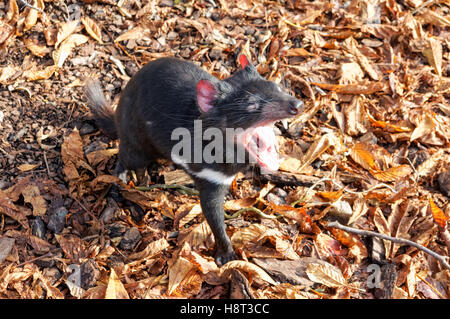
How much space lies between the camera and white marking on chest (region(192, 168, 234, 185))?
263cm

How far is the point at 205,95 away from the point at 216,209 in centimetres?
77

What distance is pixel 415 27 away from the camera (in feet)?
13.2

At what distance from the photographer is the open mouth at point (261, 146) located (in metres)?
2.45

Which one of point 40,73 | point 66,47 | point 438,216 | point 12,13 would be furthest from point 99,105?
point 438,216

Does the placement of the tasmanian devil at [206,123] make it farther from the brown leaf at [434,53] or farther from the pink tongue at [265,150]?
the brown leaf at [434,53]

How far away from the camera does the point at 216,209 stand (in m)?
2.71

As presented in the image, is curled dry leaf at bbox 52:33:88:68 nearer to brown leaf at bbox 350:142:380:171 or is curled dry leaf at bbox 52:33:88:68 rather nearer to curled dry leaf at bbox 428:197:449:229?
brown leaf at bbox 350:142:380:171

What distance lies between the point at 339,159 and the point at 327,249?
796 mm

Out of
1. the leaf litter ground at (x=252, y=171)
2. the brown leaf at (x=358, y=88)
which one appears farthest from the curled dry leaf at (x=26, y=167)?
the brown leaf at (x=358, y=88)

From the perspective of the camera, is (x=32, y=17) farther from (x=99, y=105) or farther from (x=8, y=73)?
(x=99, y=105)

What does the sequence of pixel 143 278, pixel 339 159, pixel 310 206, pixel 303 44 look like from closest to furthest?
1. pixel 143 278
2. pixel 310 206
3. pixel 339 159
4. pixel 303 44

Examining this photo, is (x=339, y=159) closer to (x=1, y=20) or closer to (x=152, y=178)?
(x=152, y=178)
